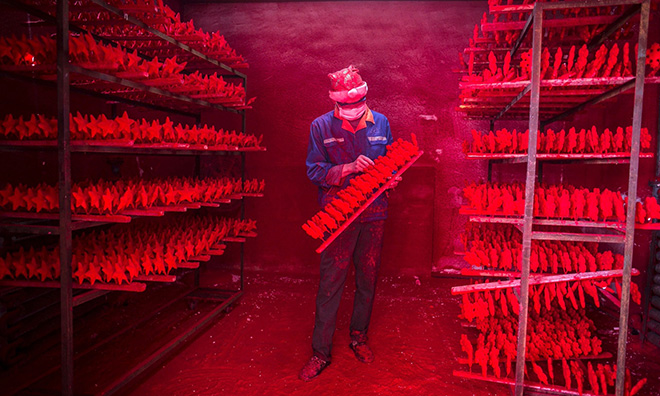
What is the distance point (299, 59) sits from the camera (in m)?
6.18

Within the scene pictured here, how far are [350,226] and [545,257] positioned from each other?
155 cm

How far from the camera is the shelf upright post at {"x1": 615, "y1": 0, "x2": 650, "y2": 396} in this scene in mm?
2664

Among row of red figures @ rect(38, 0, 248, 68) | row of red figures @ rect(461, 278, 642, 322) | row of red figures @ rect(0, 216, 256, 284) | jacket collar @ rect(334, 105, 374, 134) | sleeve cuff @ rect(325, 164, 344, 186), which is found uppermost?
row of red figures @ rect(38, 0, 248, 68)

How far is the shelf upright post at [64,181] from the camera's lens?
99.1 inches

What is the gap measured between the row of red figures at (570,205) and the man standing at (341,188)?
2.99ft

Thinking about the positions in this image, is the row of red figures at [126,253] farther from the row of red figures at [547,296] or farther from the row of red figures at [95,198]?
the row of red figures at [547,296]

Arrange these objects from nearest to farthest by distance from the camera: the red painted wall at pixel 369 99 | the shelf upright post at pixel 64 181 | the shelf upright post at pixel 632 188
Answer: the shelf upright post at pixel 64 181, the shelf upright post at pixel 632 188, the red painted wall at pixel 369 99

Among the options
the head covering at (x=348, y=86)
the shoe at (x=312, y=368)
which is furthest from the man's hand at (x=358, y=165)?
the shoe at (x=312, y=368)

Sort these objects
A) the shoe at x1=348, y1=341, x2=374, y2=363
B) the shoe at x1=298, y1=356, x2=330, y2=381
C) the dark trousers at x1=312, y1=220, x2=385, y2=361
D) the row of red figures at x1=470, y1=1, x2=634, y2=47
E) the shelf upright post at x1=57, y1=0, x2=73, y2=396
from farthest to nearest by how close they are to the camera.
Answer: the shoe at x1=348, y1=341, x2=374, y2=363, the dark trousers at x1=312, y1=220, x2=385, y2=361, the shoe at x1=298, y1=356, x2=330, y2=381, the row of red figures at x1=470, y1=1, x2=634, y2=47, the shelf upright post at x1=57, y1=0, x2=73, y2=396

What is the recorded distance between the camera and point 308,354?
3.71 m

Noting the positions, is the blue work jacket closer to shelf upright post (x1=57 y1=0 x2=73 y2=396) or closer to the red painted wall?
shelf upright post (x1=57 y1=0 x2=73 y2=396)

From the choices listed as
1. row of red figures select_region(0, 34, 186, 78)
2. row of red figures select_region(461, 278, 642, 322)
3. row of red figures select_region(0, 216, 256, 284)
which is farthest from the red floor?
row of red figures select_region(0, 34, 186, 78)

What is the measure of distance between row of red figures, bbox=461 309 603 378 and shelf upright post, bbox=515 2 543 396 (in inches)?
8.4

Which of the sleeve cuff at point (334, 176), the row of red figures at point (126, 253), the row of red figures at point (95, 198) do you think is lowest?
the row of red figures at point (126, 253)
